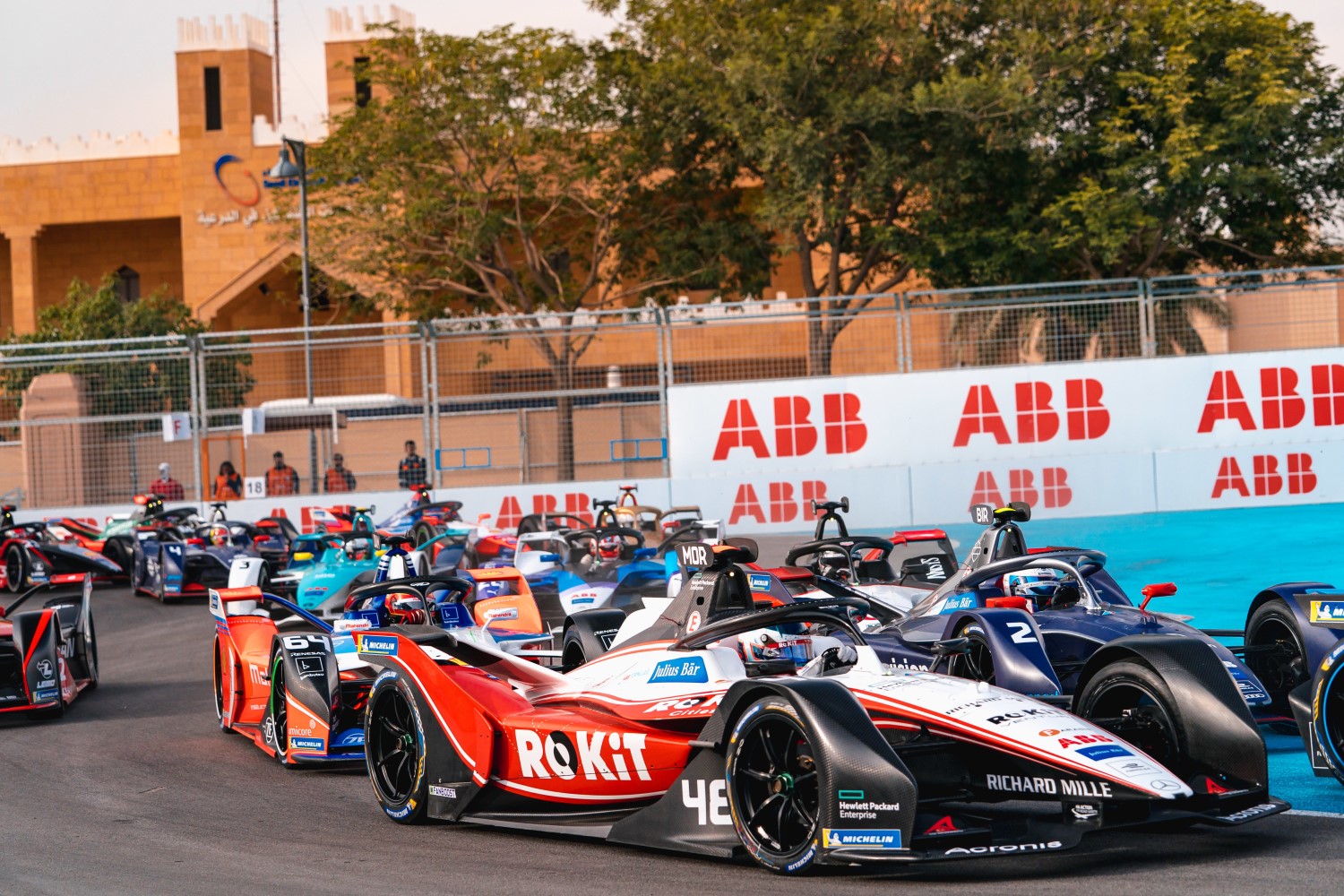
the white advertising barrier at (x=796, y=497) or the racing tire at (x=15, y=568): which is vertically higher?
the white advertising barrier at (x=796, y=497)

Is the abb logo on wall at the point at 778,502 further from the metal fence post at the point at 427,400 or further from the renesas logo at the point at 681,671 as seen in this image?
the renesas logo at the point at 681,671

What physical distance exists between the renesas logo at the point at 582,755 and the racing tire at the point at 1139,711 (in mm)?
1784

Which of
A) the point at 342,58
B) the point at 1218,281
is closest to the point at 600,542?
the point at 1218,281

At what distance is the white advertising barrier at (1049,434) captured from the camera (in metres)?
22.7

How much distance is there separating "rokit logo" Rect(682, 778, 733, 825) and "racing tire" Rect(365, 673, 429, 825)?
1666mm

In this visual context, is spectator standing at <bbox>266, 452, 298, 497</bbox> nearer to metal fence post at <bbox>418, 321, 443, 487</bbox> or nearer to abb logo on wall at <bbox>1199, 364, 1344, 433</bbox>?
metal fence post at <bbox>418, 321, 443, 487</bbox>

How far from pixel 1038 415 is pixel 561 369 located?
25.0 ft

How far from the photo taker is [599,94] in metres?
31.6

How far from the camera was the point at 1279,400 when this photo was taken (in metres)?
23.2

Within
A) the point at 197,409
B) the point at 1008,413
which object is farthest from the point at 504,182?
the point at 1008,413

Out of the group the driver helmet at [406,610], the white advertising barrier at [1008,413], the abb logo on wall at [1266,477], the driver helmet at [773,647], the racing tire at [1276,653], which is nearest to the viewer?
the driver helmet at [773,647]

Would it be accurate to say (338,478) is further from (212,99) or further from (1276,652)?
(212,99)

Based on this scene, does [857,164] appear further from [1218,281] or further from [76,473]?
[76,473]

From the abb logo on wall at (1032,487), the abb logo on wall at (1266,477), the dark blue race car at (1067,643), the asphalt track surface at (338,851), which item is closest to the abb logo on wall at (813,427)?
the abb logo on wall at (1032,487)
